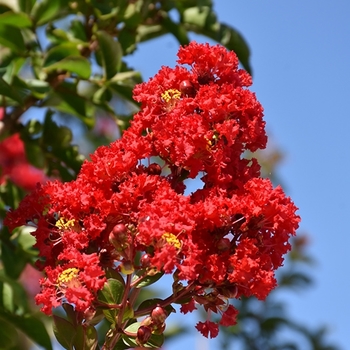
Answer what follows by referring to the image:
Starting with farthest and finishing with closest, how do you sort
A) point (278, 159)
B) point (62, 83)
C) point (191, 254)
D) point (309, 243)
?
point (309, 243), point (278, 159), point (62, 83), point (191, 254)

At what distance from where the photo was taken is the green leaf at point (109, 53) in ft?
5.50

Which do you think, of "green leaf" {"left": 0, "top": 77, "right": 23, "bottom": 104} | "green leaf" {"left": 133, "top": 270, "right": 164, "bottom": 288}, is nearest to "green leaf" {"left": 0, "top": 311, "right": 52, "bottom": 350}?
"green leaf" {"left": 0, "top": 77, "right": 23, "bottom": 104}

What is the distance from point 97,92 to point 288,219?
2.76ft

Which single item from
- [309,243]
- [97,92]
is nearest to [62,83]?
[97,92]

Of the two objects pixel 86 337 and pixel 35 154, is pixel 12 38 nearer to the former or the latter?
pixel 35 154

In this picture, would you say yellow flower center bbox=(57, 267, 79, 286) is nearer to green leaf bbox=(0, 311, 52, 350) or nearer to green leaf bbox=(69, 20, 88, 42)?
green leaf bbox=(0, 311, 52, 350)

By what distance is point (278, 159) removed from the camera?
190 inches

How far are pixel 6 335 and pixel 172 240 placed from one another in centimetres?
63

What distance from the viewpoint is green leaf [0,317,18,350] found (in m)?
1.48

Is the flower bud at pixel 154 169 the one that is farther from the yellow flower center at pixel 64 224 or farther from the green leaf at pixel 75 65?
the green leaf at pixel 75 65

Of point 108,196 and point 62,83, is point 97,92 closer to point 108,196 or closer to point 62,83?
point 62,83

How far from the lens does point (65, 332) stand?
3.50ft

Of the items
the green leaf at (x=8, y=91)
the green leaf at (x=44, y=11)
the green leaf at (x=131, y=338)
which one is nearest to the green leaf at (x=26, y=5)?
the green leaf at (x=44, y=11)

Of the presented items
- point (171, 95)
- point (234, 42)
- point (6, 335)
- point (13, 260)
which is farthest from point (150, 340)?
point (234, 42)
